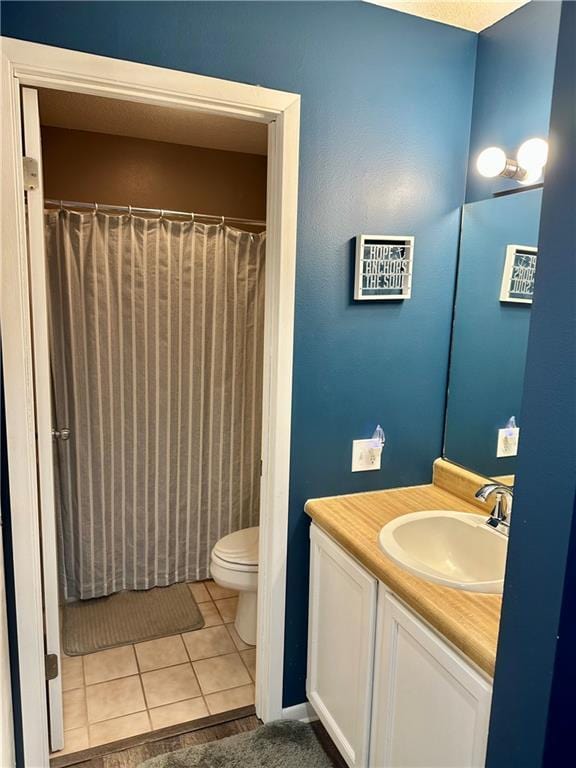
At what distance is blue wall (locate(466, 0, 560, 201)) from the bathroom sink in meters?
1.15

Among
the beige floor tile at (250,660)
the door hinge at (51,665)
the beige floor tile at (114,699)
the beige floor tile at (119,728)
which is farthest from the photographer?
the beige floor tile at (250,660)

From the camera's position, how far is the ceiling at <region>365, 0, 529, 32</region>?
5.78ft

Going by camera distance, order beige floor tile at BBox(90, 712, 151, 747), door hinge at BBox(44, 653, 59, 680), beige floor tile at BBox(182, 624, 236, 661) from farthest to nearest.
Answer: beige floor tile at BBox(182, 624, 236, 661)
beige floor tile at BBox(90, 712, 151, 747)
door hinge at BBox(44, 653, 59, 680)

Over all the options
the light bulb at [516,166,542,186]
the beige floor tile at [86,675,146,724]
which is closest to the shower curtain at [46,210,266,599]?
the beige floor tile at [86,675,146,724]

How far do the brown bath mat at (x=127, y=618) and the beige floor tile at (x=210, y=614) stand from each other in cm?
3

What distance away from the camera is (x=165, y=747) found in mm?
1993

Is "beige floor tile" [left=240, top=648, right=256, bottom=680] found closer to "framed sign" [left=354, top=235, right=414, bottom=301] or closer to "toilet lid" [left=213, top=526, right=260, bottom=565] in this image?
"toilet lid" [left=213, top=526, right=260, bottom=565]

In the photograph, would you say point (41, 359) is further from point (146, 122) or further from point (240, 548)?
point (146, 122)

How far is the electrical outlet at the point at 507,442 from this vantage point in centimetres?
190

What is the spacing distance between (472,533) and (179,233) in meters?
1.96

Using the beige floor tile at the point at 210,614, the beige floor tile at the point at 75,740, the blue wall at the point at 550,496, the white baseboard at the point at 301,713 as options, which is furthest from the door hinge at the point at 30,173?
the beige floor tile at the point at 210,614

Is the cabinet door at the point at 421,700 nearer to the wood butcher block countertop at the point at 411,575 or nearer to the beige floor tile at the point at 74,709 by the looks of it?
the wood butcher block countertop at the point at 411,575

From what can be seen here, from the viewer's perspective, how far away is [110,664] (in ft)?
8.02

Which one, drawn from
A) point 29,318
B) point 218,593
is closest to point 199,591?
point 218,593
